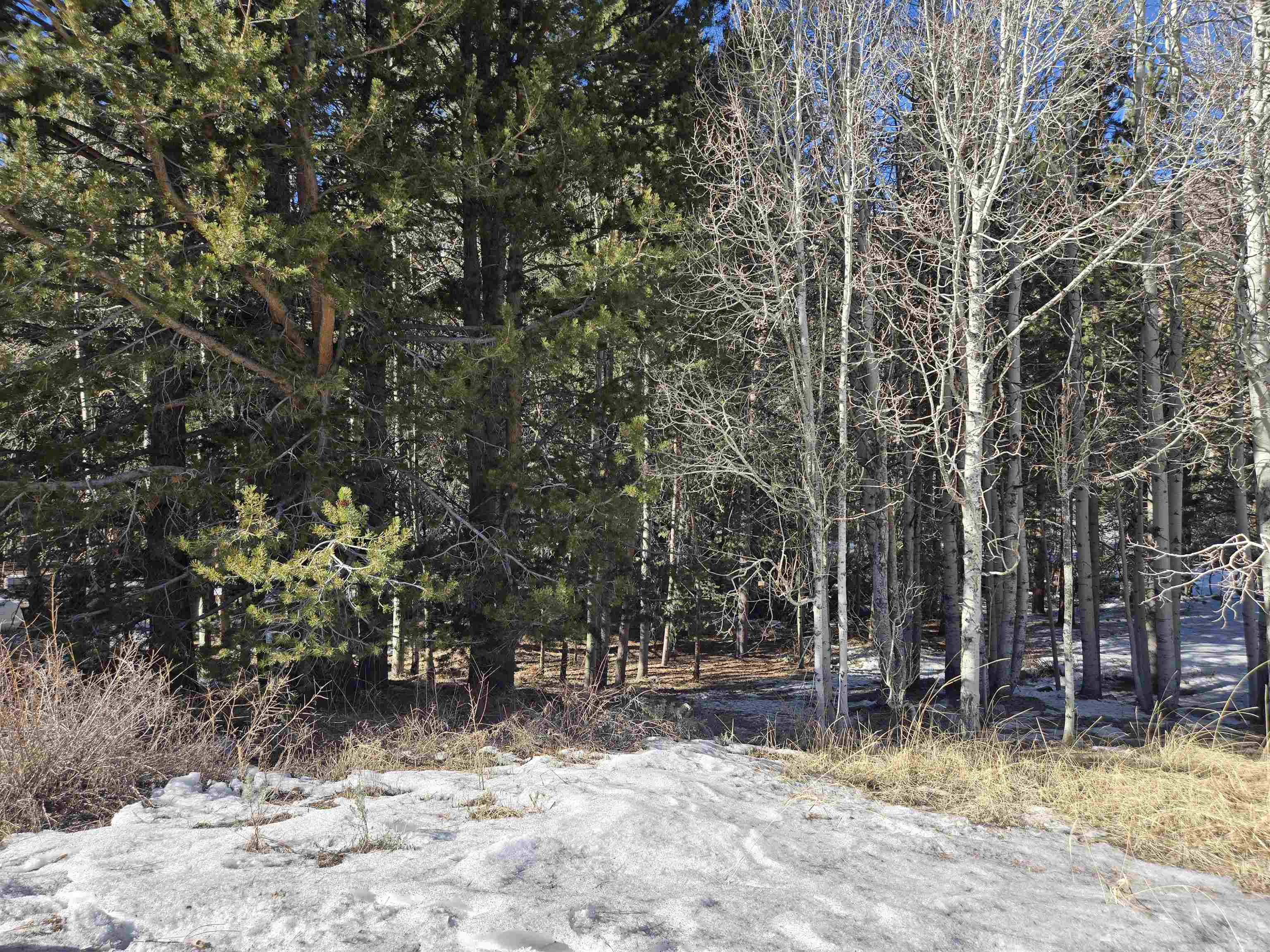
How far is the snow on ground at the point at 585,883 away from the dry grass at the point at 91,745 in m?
0.30

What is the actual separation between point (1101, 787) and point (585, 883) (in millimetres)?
3894

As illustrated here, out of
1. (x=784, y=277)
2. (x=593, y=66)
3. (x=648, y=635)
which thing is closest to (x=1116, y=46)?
(x=784, y=277)

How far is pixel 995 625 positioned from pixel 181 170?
39.1ft

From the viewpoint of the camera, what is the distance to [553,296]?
8.78m

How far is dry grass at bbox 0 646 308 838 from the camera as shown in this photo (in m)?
3.97

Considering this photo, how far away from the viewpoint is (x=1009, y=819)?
454 cm

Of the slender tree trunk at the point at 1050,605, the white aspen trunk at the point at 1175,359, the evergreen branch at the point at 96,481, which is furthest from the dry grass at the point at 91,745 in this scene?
the slender tree trunk at the point at 1050,605

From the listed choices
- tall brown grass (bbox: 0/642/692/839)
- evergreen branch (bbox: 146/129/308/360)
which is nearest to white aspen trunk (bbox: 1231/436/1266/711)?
tall brown grass (bbox: 0/642/692/839)

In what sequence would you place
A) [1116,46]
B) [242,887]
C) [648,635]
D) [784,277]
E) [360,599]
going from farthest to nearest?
[648,635] → [1116,46] → [784,277] → [360,599] → [242,887]

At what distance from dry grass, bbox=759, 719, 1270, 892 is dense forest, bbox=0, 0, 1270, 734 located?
1.64 m

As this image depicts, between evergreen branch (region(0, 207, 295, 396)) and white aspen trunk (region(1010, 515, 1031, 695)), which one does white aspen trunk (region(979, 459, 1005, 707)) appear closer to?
white aspen trunk (region(1010, 515, 1031, 695))

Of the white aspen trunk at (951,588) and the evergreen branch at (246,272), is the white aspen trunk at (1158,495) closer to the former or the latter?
the white aspen trunk at (951,588)

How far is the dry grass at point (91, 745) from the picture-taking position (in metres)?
3.97

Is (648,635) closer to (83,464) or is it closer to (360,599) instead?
(360,599)
